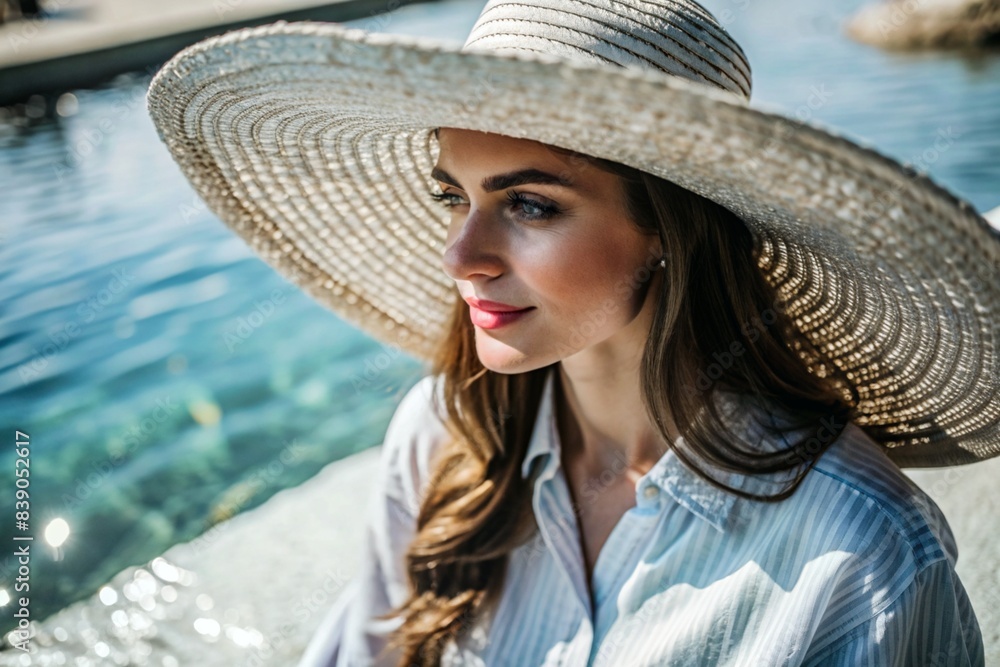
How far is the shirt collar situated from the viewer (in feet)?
4.97

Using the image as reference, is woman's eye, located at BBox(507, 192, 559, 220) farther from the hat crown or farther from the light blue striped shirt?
the light blue striped shirt

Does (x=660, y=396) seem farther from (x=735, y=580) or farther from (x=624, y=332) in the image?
(x=735, y=580)

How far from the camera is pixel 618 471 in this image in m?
1.78

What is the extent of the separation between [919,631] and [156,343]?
4896mm

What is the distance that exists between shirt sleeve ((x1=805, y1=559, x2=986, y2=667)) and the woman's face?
665mm

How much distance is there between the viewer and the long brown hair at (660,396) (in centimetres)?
149

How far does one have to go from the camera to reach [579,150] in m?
1.22

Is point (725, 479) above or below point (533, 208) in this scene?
below

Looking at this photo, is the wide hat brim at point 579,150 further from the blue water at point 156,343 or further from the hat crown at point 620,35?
the blue water at point 156,343

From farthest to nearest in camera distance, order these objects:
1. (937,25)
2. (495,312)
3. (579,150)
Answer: (937,25) → (495,312) → (579,150)

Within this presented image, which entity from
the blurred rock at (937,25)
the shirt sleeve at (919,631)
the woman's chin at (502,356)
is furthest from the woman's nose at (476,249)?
the blurred rock at (937,25)

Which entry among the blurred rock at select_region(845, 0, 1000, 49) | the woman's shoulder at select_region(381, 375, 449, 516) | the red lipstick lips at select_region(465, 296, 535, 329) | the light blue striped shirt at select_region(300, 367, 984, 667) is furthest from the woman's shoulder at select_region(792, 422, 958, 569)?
the blurred rock at select_region(845, 0, 1000, 49)

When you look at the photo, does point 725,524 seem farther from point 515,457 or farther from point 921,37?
point 921,37

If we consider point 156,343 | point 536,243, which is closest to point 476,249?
point 536,243
